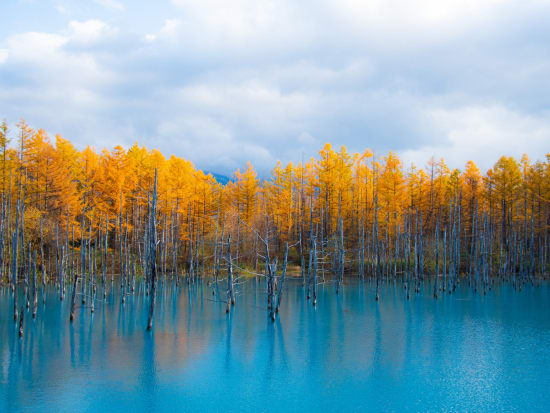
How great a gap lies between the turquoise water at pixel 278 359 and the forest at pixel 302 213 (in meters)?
8.64

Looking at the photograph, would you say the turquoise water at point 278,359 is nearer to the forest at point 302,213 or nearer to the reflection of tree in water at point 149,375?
the reflection of tree in water at point 149,375

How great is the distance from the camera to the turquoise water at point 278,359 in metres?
11.2

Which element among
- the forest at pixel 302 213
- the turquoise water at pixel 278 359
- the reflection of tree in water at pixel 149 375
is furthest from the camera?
the forest at pixel 302 213

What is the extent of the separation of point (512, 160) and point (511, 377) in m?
33.4

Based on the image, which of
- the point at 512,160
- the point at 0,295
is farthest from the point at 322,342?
the point at 512,160

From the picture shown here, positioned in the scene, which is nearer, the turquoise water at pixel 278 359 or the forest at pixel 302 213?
the turquoise water at pixel 278 359

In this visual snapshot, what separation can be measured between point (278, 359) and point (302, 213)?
70.7 ft

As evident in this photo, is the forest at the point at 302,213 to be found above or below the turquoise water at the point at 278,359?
above

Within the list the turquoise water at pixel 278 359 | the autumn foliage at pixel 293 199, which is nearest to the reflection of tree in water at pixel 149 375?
the turquoise water at pixel 278 359

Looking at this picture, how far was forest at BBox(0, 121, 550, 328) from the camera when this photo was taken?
105ft

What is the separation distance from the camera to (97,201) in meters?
34.3

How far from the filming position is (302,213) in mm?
35781

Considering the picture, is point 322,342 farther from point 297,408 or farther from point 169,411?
point 169,411

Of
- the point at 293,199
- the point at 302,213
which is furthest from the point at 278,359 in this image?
the point at 293,199
